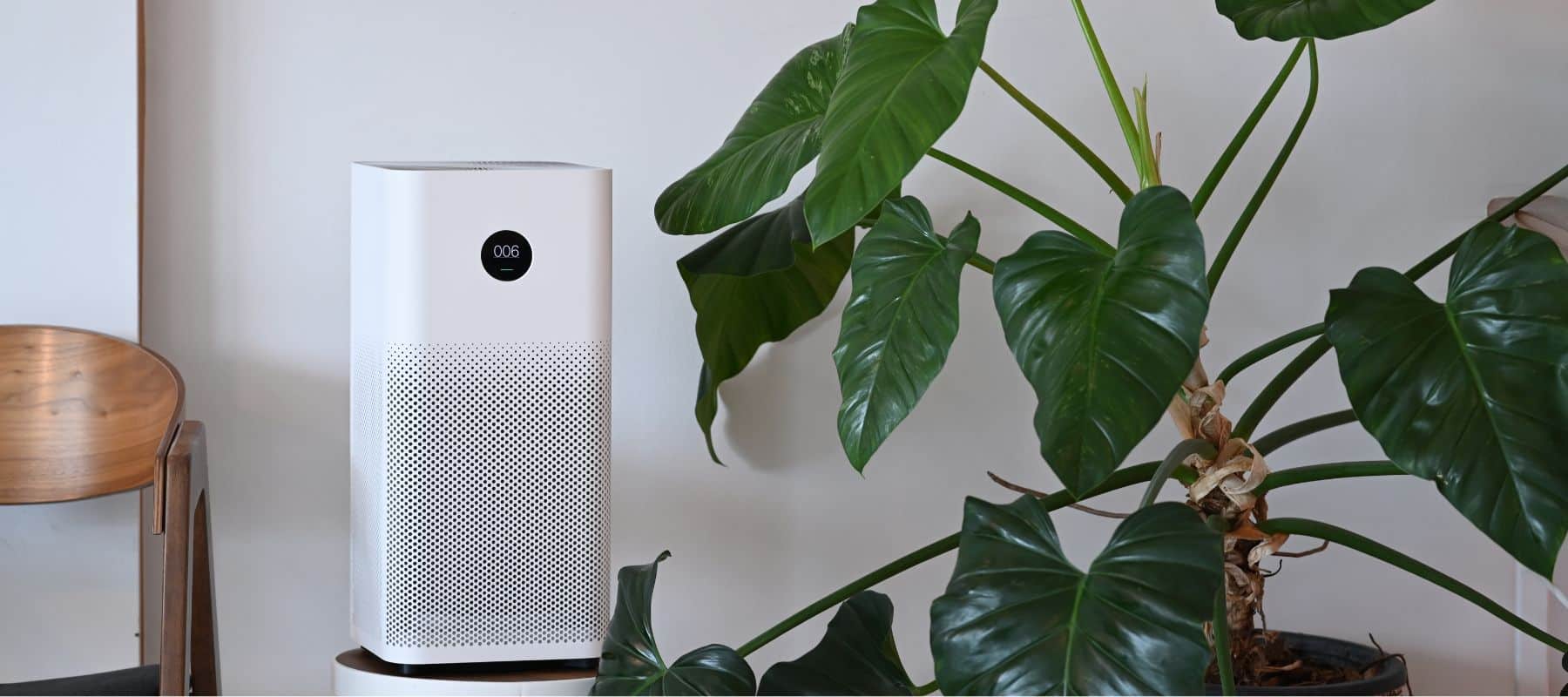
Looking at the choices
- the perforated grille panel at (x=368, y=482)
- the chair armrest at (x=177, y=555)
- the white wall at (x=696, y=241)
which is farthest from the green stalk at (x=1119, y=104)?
the chair armrest at (x=177, y=555)

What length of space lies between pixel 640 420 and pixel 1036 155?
684mm

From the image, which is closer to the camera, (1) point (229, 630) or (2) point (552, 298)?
(2) point (552, 298)

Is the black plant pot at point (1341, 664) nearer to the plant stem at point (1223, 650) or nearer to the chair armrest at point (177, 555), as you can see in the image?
the plant stem at point (1223, 650)

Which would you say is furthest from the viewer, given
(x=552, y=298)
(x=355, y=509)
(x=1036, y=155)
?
(x=1036, y=155)

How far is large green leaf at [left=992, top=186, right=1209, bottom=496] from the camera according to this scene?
100cm

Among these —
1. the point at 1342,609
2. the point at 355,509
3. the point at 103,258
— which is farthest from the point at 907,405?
the point at 1342,609

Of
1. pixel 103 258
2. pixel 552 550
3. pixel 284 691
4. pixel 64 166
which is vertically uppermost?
pixel 64 166

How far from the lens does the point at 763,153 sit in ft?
4.79

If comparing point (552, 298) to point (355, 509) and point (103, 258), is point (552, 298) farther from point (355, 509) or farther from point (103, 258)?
point (103, 258)

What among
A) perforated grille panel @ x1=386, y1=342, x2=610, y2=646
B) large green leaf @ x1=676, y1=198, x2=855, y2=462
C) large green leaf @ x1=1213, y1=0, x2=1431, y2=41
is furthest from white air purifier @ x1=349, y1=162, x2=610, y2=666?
large green leaf @ x1=1213, y1=0, x2=1431, y2=41

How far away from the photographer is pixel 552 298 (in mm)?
1342

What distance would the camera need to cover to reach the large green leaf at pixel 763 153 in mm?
1405

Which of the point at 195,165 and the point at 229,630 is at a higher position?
the point at 195,165

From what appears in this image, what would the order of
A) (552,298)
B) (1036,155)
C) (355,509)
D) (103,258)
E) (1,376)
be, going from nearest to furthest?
1. (552,298)
2. (355,509)
3. (1,376)
4. (103,258)
5. (1036,155)
